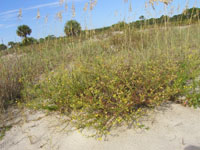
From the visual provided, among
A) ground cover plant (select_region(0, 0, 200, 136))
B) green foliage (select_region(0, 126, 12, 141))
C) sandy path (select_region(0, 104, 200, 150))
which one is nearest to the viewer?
sandy path (select_region(0, 104, 200, 150))

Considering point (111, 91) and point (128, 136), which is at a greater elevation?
point (111, 91)

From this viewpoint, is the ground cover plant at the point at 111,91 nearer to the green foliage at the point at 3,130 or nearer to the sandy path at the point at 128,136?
the sandy path at the point at 128,136

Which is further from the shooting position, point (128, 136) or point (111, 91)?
point (111, 91)

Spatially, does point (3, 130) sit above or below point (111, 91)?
below

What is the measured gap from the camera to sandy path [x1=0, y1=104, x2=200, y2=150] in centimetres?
151

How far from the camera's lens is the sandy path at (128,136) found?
151 centimetres

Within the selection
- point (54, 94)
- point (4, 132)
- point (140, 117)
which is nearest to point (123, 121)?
point (140, 117)

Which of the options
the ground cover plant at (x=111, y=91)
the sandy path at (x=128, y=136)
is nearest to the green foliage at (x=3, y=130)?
the sandy path at (x=128, y=136)

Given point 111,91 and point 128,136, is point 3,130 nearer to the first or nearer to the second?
point 111,91

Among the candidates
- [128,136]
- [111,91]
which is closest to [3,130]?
[111,91]

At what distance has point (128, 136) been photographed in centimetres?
164

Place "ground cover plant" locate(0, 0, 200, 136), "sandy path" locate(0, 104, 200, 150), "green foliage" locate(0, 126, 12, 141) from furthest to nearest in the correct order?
"green foliage" locate(0, 126, 12, 141) → "ground cover plant" locate(0, 0, 200, 136) → "sandy path" locate(0, 104, 200, 150)

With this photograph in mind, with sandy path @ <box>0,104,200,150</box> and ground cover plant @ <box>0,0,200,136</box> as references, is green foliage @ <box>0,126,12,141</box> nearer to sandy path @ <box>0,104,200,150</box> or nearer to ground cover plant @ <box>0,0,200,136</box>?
sandy path @ <box>0,104,200,150</box>

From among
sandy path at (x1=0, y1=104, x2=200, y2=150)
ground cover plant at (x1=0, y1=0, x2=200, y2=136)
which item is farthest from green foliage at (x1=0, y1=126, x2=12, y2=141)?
ground cover plant at (x1=0, y1=0, x2=200, y2=136)
